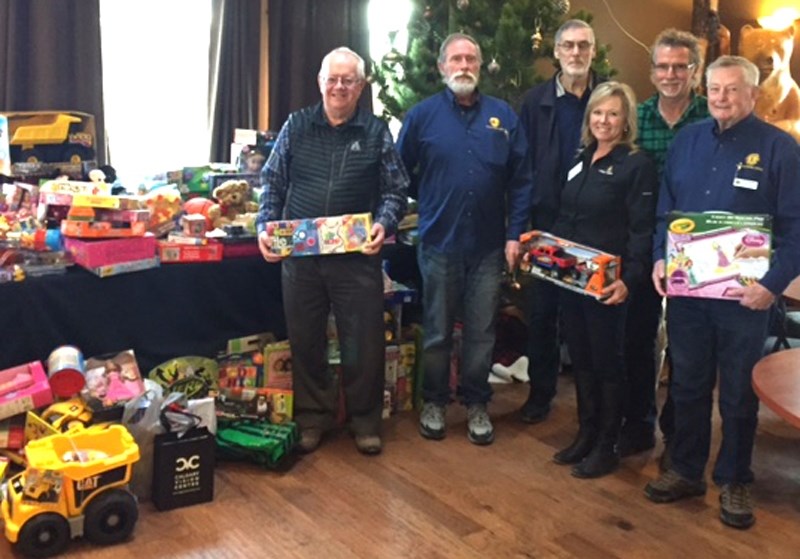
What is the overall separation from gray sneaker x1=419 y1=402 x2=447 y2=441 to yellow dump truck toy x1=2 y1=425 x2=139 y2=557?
119 cm

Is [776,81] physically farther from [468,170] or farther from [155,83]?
[155,83]

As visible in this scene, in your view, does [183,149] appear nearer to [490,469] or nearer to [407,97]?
[407,97]

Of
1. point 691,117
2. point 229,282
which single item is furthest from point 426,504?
point 691,117

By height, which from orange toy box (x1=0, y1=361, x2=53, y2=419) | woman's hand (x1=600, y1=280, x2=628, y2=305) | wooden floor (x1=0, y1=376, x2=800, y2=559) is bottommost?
wooden floor (x1=0, y1=376, x2=800, y2=559)

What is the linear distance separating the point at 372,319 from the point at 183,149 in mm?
1733

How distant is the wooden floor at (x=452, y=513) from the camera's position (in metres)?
2.49

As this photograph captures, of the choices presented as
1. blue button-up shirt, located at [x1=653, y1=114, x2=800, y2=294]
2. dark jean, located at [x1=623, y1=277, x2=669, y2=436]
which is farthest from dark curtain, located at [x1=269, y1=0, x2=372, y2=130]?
blue button-up shirt, located at [x1=653, y1=114, x2=800, y2=294]

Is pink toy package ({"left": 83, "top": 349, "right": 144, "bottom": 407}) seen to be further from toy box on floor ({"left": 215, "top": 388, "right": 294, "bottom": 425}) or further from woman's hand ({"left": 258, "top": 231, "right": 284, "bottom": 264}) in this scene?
woman's hand ({"left": 258, "top": 231, "right": 284, "bottom": 264})

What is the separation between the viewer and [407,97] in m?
4.23

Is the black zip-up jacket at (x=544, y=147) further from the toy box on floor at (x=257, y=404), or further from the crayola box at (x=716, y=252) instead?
the toy box on floor at (x=257, y=404)

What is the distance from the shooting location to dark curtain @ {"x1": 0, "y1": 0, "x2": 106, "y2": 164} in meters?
3.53

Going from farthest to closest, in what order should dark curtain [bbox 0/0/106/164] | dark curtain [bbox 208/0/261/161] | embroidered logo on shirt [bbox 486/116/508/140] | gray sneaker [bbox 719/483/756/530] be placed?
dark curtain [bbox 208/0/261/161] → dark curtain [bbox 0/0/106/164] → embroidered logo on shirt [bbox 486/116/508/140] → gray sneaker [bbox 719/483/756/530]

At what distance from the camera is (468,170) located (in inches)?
122

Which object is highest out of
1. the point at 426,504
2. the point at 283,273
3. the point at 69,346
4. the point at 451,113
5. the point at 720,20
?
the point at 720,20
